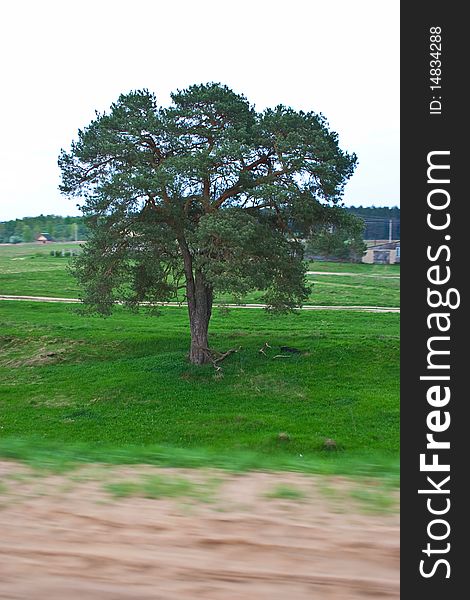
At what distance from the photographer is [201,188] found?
2575 cm

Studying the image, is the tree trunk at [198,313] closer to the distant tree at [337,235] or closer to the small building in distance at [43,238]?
the distant tree at [337,235]

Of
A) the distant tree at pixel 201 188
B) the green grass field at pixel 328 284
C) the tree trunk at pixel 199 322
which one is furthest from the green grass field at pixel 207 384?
the green grass field at pixel 328 284

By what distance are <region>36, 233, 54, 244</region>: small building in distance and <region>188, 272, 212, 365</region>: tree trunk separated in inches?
2707

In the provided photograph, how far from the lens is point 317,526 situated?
4.55 m

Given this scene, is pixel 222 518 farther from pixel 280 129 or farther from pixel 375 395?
pixel 280 129

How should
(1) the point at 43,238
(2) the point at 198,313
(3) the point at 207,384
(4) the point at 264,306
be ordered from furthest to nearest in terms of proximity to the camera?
(1) the point at 43,238, (4) the point at 264,306, (2) the point at 198,313, (3) the point at 207,384

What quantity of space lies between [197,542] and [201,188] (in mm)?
22017

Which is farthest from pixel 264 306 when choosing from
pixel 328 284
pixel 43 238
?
pixel 43 238

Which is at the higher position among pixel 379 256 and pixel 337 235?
pixel 337 235

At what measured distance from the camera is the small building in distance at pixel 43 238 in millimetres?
93750

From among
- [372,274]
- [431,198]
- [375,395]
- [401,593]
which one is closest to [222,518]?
[401,593]

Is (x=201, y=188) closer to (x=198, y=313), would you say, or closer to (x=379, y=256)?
(x=198, y=313)

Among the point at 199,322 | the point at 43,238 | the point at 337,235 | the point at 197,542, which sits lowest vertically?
the point at 199,322

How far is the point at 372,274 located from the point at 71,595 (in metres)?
44.8
